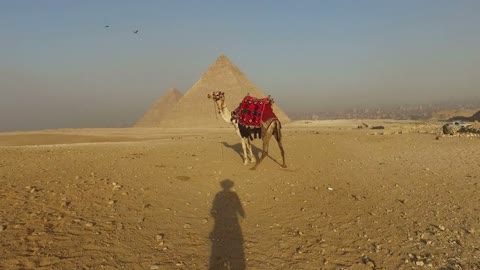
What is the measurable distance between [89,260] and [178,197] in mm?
3116

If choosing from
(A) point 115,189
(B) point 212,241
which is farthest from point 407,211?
(A) point 115,189

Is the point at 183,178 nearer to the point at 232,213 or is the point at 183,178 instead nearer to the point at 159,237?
the point at 232,213

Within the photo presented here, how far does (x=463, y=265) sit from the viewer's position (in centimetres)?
481

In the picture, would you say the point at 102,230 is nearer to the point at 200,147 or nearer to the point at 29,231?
the point at 29,231

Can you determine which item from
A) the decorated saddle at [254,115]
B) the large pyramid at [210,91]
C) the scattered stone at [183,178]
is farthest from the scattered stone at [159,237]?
the large pyramid at [210,91]

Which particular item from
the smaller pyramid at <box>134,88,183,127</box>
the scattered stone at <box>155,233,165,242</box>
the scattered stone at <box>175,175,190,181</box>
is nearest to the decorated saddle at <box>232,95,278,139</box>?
the scattered stone at <box>175,175,190,181</box>

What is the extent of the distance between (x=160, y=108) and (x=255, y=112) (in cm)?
7639

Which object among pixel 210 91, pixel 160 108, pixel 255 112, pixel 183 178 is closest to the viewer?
pixel 183 178

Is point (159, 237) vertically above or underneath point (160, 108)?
underneath

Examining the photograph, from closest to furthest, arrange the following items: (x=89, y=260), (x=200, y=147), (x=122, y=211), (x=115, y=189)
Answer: (x=89, y=260), (x=122, y=211), (x=115, y=189), (x=200, y=147)

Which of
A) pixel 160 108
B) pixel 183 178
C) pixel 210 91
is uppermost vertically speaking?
pixel 210 91

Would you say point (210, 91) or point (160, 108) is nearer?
point (210, 91)

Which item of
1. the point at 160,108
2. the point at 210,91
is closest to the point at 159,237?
the point at 210,91

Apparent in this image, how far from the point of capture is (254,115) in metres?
11.3
